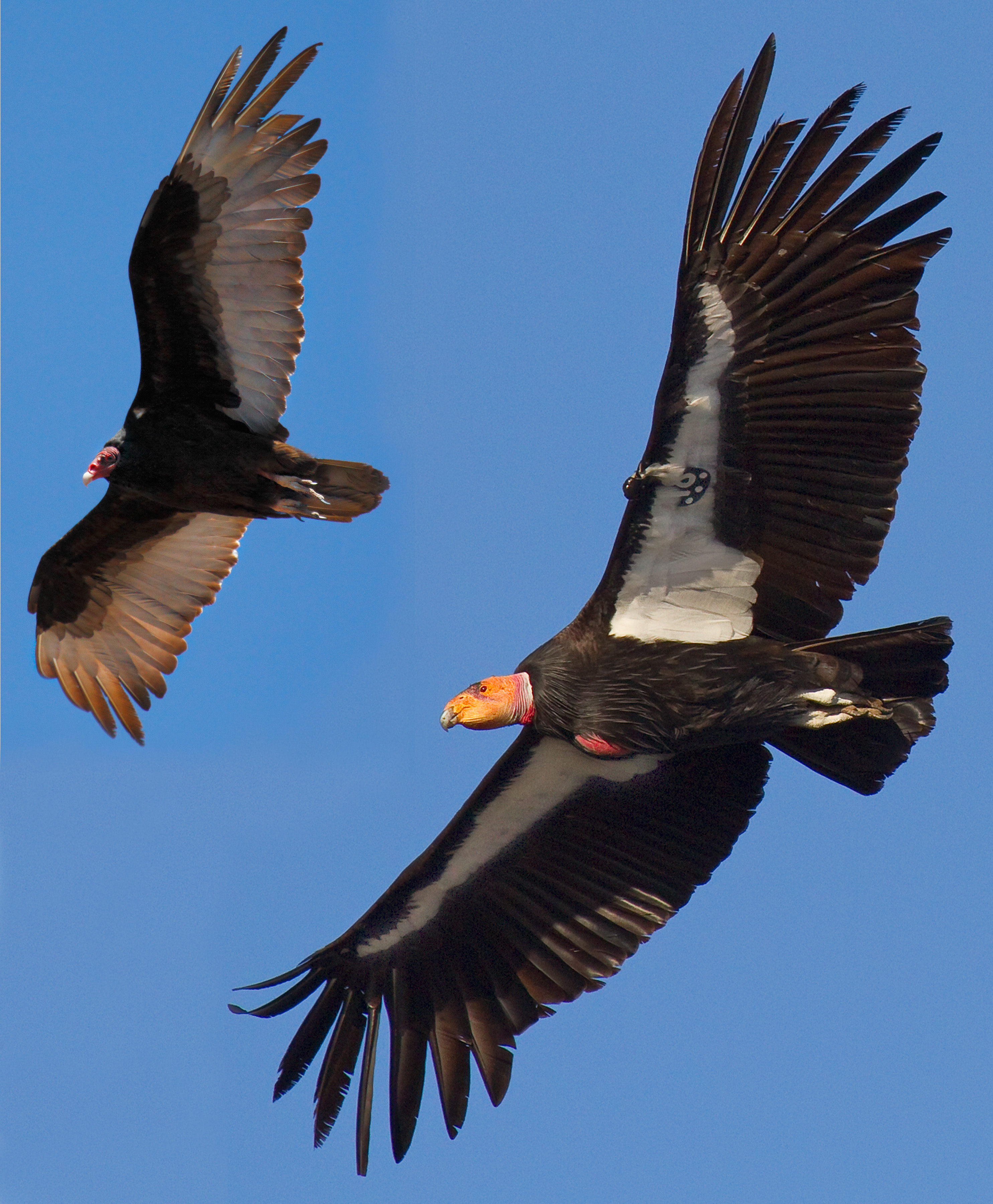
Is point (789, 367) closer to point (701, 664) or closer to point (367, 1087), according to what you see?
point (701, 664)

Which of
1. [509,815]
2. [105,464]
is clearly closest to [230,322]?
[105,464]

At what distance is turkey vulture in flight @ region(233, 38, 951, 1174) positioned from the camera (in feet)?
26.4

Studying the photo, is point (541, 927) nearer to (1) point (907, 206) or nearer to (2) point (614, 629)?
(2) point (614, 629)

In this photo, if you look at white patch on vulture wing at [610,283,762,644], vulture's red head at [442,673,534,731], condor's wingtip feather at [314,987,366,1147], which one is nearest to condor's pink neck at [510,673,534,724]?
vulture's red head at [442,673,534,731]

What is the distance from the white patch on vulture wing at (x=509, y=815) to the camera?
960 centimetres

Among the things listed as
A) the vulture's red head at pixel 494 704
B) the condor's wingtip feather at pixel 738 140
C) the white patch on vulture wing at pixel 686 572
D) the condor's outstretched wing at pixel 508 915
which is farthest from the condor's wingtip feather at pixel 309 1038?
the condor's wingtip feather at pixel 738 140

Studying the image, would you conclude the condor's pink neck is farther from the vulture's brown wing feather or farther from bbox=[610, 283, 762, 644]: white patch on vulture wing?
the vulture's brown wing feather

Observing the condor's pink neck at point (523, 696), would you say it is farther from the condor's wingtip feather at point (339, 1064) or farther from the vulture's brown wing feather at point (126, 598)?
the vulture's brown wing feather at point (126, 598)

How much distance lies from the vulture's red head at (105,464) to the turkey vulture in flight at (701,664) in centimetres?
286

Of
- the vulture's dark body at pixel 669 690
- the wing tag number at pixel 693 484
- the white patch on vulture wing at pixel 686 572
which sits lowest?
the vulture's dark body at pixel 669 690

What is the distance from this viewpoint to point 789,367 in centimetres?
822

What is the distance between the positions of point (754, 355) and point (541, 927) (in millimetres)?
3598

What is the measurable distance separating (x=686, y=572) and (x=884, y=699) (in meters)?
1.22

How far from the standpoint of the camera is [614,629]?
28.6 ft
